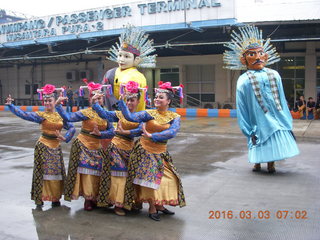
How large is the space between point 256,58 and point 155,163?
299 centimetres

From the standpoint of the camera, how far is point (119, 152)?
162 inches

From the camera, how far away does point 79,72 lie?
22938 millimetres

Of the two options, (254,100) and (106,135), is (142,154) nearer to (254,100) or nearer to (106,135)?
(106,135)

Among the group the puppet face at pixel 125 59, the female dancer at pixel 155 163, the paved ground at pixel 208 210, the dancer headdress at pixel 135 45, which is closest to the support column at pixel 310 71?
the paved ground at pixel 208 210

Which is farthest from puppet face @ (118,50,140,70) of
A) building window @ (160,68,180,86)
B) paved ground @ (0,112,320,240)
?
building window @ (160,68,180,86)

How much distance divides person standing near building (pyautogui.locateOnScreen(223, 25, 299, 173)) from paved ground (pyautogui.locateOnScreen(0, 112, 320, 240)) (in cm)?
38

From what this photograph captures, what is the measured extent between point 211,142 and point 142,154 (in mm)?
5650

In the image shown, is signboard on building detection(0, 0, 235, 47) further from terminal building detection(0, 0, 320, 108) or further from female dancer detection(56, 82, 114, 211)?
female dancer detection(56, 82, 114, 211)

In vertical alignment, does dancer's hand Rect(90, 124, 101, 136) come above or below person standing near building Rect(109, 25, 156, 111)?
below

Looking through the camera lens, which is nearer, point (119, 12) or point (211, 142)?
point (211, 142)

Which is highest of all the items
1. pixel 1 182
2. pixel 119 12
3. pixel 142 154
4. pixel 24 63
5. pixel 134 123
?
pixel 119 12

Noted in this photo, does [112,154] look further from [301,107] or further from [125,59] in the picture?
[301,107]

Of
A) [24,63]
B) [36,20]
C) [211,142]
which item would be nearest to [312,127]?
[211,142]

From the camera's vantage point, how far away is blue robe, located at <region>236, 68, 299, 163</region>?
5.81 m
